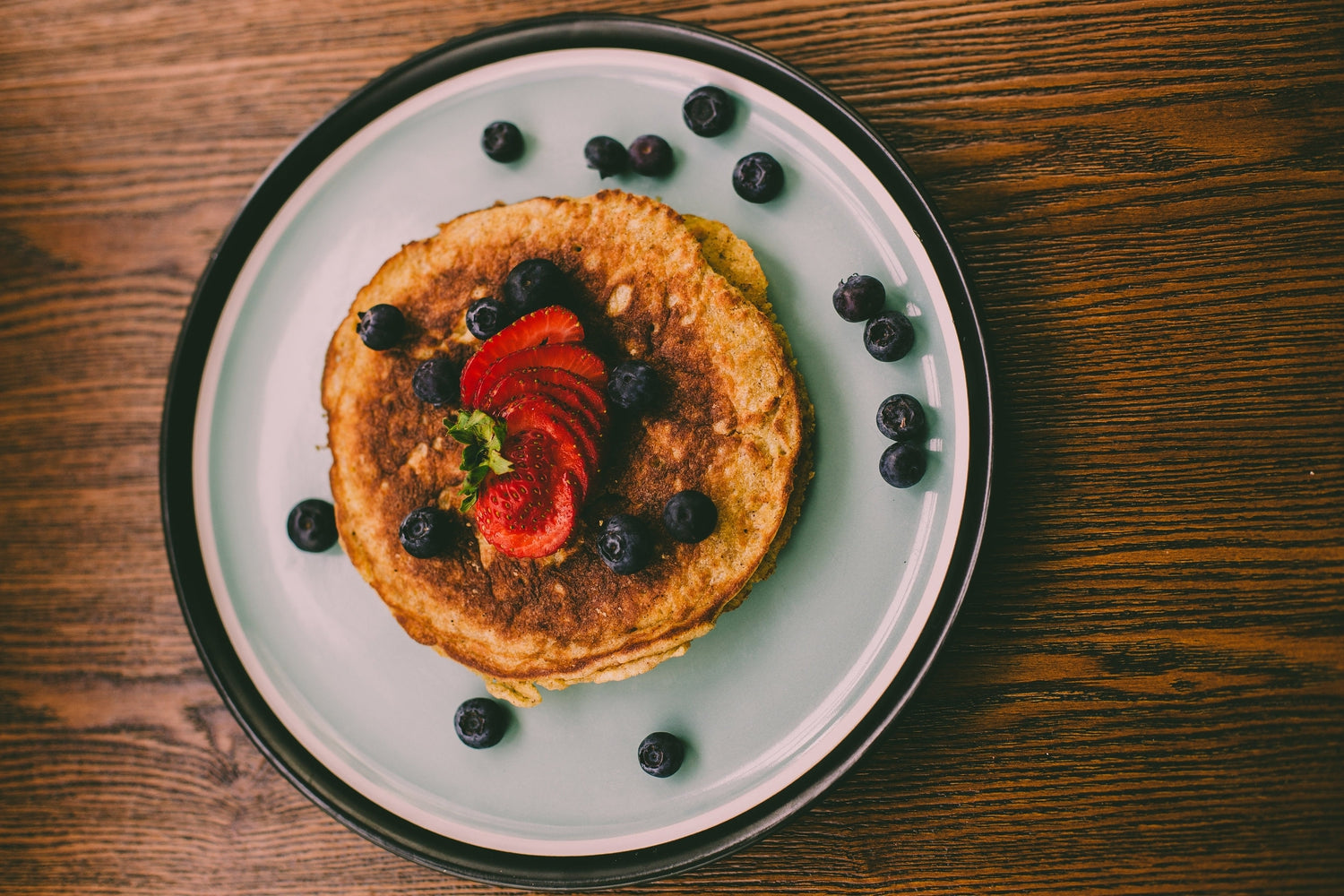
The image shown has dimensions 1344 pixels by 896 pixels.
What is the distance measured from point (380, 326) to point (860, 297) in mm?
1048

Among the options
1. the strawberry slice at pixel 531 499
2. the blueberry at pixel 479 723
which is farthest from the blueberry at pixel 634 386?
the blueberry at pixel 479 723

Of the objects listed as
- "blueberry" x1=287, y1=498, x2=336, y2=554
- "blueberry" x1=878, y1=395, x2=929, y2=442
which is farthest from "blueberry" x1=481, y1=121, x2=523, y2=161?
"blueberry" x1=878, y1=395, x2=929, y2=442

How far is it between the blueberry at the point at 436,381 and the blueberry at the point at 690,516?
1.80 feet

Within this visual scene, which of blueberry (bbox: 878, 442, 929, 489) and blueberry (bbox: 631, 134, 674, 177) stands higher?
blueberry (bbox: 631, 134, 674, 177)

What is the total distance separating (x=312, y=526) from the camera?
67.9 inches

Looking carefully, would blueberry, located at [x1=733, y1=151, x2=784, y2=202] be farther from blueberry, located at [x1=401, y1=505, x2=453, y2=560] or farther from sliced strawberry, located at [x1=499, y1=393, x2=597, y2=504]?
blueberry, located at [x1=401, y1=505, x2=453, y2=560]

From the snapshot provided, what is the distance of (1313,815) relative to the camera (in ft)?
5.17

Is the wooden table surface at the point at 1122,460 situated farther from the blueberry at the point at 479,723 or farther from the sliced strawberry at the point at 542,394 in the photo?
the sliced strawberry at the point at 542,394

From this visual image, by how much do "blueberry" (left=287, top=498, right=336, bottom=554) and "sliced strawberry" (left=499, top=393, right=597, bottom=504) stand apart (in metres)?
0.62

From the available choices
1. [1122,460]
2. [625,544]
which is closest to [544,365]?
[625,544]

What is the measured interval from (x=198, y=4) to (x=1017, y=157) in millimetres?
2204

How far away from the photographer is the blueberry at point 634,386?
1.46m

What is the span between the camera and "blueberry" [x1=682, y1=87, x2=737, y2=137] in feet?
5.21

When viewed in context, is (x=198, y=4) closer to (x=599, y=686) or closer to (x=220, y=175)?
(x=220, y=175)
